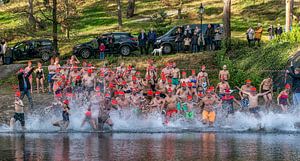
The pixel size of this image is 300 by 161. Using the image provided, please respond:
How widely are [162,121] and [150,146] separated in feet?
18.1

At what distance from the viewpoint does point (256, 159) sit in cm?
1644

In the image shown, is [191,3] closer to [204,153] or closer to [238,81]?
[238,81]

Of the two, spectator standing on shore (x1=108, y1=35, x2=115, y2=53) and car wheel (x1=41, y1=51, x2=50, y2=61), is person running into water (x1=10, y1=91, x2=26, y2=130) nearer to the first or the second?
spectator standing on shore (x1=108, y1=35, x2=115, y2=53)

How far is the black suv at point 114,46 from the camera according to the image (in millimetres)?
37812

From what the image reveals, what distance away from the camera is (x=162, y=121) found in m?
24.6

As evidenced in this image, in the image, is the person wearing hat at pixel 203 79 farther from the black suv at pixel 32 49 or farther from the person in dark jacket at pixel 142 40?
the black suv at pixel 32 49

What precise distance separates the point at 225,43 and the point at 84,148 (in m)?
18.5

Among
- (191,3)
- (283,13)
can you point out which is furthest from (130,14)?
(283,13)

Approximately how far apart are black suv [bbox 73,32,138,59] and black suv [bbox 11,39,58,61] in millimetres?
1842

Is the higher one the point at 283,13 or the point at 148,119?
the point at 283,13

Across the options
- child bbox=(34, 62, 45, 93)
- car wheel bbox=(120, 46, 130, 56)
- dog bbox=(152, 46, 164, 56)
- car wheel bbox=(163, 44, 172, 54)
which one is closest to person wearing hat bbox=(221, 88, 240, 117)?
child bbox=(34, 62, 45, 93)

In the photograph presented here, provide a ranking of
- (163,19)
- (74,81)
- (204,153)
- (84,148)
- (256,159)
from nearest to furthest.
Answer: (256,159) < (204,153) < (84,148) < (74,81) < (163,19)

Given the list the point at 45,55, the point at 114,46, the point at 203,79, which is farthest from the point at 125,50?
the point at 203,79

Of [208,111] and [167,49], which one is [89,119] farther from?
[167,49]
